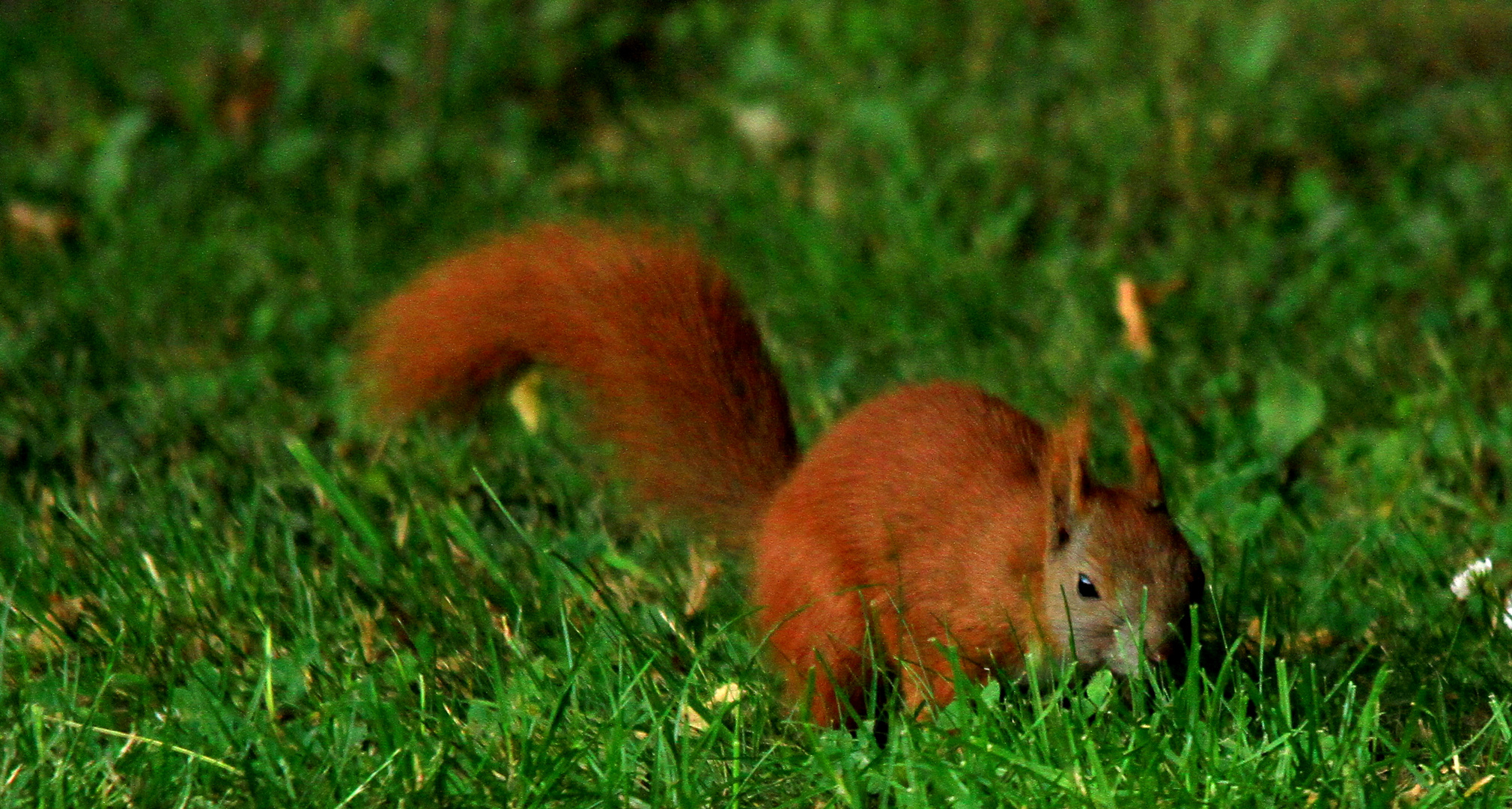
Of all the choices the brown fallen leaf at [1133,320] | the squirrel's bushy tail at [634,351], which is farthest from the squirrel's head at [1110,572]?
the brown fallen leaf at [1133,320]

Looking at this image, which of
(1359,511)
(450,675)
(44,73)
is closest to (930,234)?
(1359,511)

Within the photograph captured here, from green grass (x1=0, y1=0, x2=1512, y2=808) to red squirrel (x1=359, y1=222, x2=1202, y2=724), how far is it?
0.28 feet

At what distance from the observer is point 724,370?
92.7 inches

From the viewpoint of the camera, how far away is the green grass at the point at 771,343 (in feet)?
6.18

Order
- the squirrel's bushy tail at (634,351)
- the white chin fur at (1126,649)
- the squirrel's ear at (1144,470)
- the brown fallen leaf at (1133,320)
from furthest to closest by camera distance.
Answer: the brown fallen leaf at (1133,320)
the squirrel's bushy tail at (634,351)
the squirrel's ear at (1144,470)
the white chin fur at (1126,649)

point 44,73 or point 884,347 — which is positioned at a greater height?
point 44,73

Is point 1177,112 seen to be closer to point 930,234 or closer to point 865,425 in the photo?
point 930,234

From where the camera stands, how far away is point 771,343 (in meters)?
3.34

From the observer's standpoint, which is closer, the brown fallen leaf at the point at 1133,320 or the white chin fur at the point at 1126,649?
the white chin fur at the point at 1126,649

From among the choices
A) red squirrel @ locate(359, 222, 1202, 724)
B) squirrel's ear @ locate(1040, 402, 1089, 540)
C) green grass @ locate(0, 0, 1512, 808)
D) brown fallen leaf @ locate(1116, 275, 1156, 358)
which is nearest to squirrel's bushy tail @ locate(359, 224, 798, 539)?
red squirrel @ locate(359, 222, 1202, 724)

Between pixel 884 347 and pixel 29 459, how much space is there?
1.47 meters

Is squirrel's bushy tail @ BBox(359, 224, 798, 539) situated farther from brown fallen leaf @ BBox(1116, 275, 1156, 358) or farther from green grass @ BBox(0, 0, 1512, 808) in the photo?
brown fallen leaf @ BBox(1116, 275, 1156, 358)

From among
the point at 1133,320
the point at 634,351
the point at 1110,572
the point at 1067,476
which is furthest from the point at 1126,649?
the point at 1133,320

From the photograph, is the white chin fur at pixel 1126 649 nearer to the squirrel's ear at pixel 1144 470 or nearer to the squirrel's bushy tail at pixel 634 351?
the squirrel's ear at pixel 1144 470
